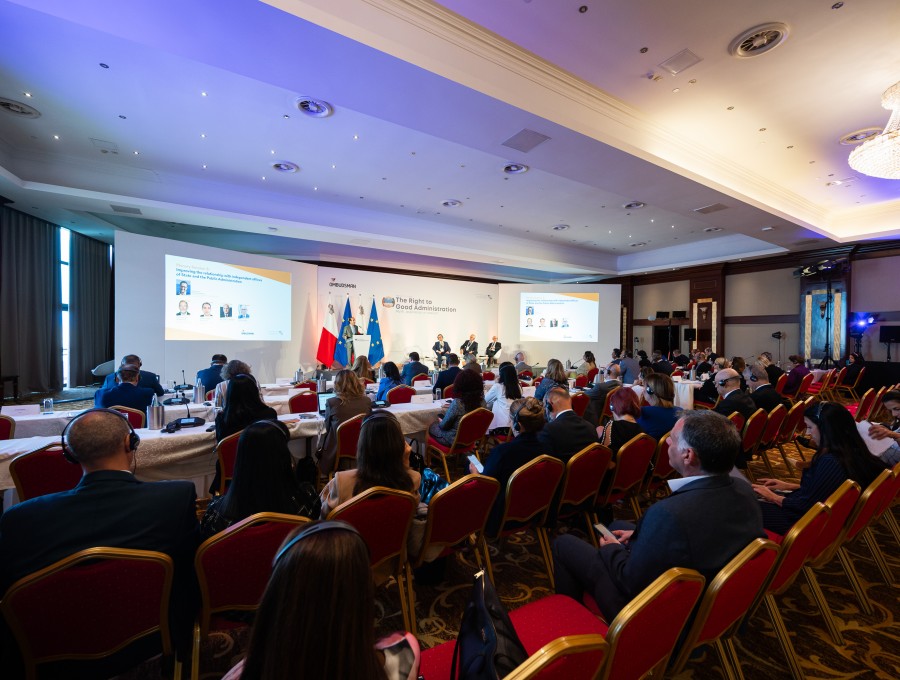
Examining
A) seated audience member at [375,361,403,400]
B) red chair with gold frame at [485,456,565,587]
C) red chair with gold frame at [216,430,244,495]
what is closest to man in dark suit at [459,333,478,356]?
seated audience member at [375,361,403,400]

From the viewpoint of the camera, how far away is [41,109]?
5602 mm

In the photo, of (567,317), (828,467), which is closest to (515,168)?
(828,467)

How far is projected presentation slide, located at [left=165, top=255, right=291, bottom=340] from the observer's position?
343 inches

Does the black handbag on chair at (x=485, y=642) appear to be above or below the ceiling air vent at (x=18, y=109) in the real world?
below

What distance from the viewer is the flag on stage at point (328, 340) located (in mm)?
12148

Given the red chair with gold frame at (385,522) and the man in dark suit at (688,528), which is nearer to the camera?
the man in dark suit at (688,528)

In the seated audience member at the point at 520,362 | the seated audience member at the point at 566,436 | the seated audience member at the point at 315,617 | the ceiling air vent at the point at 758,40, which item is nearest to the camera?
the seated audience member at the point at 315,617

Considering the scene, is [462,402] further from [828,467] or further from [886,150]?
[886,150]

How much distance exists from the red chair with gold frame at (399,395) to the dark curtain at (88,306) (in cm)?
1033

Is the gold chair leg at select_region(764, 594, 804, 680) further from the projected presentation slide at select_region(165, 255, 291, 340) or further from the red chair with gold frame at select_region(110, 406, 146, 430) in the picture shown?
the projected presentation slide at select_region(165, 255, 291, 340)

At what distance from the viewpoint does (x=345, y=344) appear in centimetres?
1254

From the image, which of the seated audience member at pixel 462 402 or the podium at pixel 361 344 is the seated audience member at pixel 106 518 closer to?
the seated audience member at pixel 462 402

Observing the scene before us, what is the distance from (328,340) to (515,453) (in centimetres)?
1040

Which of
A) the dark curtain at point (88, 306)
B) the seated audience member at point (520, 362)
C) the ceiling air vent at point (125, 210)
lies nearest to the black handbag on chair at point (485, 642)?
the seated audience member at point (520, 362)
